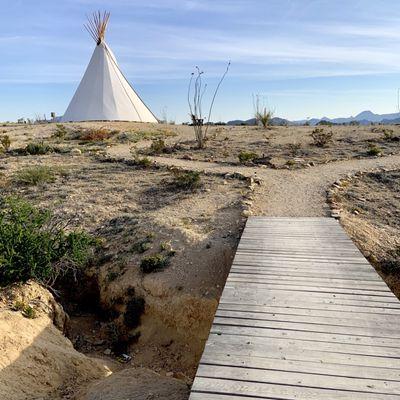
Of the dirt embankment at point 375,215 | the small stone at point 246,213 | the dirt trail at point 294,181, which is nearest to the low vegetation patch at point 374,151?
the dirt trail at point 294,181

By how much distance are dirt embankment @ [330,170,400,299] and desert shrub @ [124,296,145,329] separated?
3.99 m

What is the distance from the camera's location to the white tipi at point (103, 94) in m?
28.6

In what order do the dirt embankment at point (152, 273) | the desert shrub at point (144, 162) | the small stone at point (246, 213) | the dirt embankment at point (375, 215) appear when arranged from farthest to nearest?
the desert shrub at point (144, 162) → the small stone at point (246, 213) → the dirt embankment at point (375, 215) → the dirt embankment at point (152, 273)

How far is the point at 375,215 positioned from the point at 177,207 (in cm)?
438

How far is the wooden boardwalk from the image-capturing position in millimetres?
3279

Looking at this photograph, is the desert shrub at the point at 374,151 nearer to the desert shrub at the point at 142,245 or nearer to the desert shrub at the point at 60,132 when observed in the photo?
the desert shrub at the point at 142,245

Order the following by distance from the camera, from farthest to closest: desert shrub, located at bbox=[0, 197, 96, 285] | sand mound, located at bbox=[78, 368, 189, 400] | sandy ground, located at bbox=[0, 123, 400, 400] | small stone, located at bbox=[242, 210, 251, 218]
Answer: small stone, located at bbox=[242, 210, 251, 218] → sandy ground, located at bbox=[0, 123, 400, 400] → desert shrub, located at bbox=[0, 197, 96, 285] → sand mound, located at bbox=[78, 368, 189, 400]

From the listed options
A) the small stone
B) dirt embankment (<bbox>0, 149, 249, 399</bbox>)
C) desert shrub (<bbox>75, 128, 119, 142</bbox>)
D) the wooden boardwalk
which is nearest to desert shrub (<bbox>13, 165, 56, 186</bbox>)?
dirt embankment (<bbox>0, 149, 249, 399</bbox>)

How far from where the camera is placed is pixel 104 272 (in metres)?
8.05

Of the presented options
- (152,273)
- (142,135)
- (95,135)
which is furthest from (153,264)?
(142,135)

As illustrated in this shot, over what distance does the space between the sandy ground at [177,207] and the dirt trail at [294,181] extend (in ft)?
0.09

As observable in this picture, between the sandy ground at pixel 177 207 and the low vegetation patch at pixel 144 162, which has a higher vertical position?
the low vegetation patch at pixel 144 162

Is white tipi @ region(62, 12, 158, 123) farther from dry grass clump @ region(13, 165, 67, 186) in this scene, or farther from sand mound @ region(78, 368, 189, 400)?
sand mound @ region(78, 368, 189, 400)

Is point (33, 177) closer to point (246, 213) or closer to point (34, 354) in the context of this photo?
point (246, 213)
